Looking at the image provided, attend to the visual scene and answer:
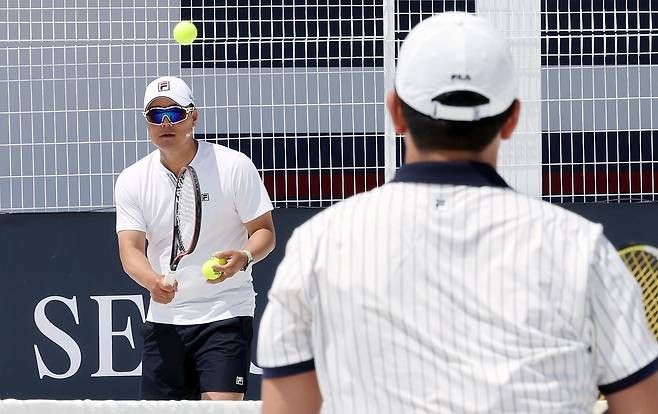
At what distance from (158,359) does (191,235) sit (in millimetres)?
496

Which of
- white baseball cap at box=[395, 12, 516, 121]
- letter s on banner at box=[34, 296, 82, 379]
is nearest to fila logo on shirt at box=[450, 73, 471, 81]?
white baseball cap at box=[395, 12, 516, 121]

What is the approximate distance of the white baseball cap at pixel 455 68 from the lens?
1.85 m

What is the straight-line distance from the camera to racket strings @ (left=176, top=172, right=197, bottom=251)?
516 centimetres

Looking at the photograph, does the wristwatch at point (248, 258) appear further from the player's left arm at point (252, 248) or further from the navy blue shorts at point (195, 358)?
the navy blue shorts at point (195, 358)

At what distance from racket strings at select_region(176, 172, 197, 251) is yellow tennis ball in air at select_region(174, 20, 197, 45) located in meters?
1.68

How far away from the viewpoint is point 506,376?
5.85ft

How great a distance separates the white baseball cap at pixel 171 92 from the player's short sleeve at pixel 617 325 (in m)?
3.64

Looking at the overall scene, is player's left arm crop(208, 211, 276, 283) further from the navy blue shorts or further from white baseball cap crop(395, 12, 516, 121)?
white baseball cap crop(395, 12, 516, 121)

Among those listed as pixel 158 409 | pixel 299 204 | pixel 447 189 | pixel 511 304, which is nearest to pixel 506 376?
pixel 511 304

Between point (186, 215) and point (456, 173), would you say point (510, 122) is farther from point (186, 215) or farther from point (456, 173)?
point (186, 215)

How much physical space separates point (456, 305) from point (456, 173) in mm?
183

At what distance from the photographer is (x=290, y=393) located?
190 centimetres

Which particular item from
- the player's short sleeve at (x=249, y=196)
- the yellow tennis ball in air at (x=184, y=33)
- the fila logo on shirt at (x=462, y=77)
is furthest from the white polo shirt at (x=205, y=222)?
the fila logo on shirt at (x=462, y=77)

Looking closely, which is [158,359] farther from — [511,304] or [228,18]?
[511,304]
